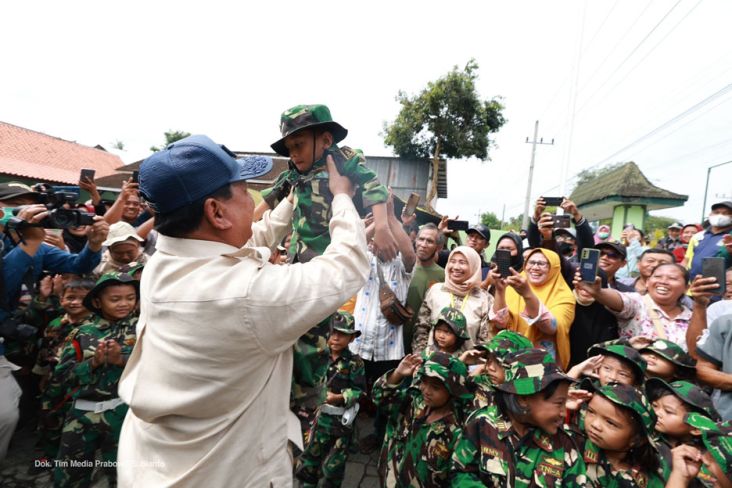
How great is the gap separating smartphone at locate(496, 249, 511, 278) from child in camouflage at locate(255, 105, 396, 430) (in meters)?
1.69

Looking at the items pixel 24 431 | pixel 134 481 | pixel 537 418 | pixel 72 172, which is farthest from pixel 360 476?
pixel 72 172

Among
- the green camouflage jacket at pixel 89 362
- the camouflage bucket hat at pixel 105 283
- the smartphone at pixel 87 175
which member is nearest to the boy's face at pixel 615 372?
the green camouflage jacket at pixel 89 362

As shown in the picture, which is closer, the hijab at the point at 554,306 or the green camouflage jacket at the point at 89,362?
the green camouflage jacket at the point at 89,362

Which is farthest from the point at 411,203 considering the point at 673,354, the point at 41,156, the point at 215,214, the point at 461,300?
the point at 41,156

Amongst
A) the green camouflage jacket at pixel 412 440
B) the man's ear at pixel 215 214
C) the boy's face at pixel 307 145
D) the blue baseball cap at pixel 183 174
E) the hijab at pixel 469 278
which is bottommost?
the green camouflage jacket at pixel 412 440

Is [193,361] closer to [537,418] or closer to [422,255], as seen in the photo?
[537,418]

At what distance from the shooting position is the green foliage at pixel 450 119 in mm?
18938

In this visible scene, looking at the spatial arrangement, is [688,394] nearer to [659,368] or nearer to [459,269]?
[659,368]

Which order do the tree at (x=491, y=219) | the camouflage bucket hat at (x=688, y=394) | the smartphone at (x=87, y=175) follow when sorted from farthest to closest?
1. the tree at (x=491, y=219)
2. the smartphone at (x=87, y=175)
3. the camouflage bucket hat at (x=688, y=394)

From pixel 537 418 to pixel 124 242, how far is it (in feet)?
13.9

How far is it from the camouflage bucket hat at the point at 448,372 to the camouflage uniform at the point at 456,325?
404mm

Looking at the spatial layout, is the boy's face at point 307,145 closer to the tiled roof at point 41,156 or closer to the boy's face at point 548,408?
the boy's face at point 548,408

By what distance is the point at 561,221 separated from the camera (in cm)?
397

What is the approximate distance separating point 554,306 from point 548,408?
5.23 feet
